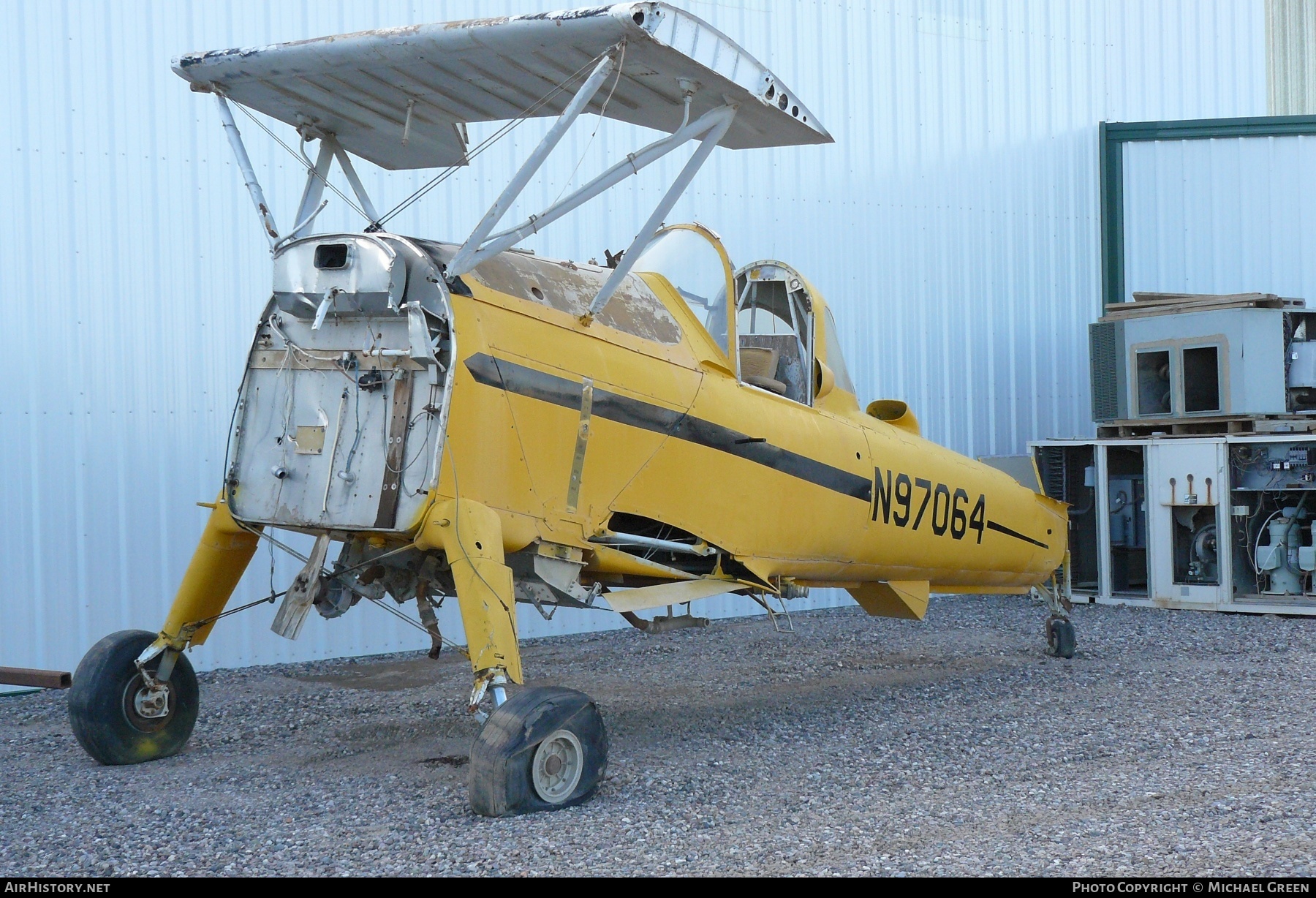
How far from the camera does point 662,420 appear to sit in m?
6.06

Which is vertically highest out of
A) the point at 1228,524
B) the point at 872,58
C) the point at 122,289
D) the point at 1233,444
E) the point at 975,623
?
the point at 872,58

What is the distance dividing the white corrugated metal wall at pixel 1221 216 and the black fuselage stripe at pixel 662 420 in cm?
897

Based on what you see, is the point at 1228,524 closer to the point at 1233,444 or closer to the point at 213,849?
the point at 1233,444

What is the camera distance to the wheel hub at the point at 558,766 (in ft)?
15.8

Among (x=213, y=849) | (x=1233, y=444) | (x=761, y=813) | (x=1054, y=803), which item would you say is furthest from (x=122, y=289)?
(x=1233, y=444)

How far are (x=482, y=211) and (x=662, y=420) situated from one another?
5260mm

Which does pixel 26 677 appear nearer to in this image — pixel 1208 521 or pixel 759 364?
pixel 759 364

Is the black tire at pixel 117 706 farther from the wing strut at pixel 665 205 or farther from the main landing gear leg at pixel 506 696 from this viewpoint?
the wing strut at pixel 665 205

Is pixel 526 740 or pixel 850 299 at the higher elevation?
pixel 850 299

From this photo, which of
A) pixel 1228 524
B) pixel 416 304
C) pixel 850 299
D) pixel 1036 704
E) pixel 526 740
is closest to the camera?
pixel 526 740

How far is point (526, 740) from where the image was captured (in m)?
4.72

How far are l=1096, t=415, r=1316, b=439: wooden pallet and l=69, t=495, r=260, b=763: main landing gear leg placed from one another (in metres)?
9.13

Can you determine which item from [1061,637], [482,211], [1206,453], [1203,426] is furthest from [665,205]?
[1203,426]

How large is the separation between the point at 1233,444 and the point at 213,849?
1003 centimetres
